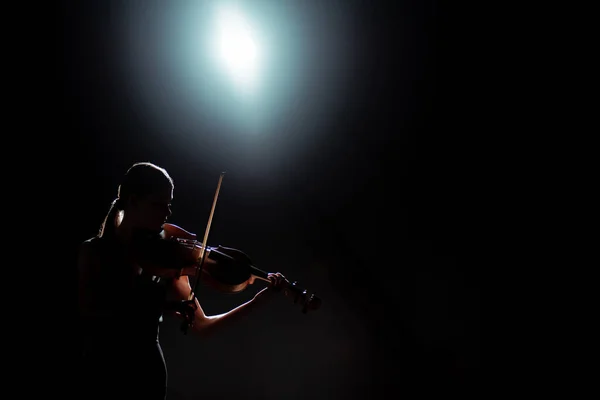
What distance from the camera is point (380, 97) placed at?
7.41 ft

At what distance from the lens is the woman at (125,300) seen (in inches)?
37.4

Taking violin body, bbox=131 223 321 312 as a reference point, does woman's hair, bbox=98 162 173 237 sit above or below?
above

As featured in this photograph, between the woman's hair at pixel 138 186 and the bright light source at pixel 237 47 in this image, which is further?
the bright light source at pixel 237 47

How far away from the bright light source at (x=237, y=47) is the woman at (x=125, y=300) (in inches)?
45.1

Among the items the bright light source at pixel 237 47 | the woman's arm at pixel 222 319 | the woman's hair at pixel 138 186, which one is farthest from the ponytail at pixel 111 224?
the bright light source at pixel 237 47

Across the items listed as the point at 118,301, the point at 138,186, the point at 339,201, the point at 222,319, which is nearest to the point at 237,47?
the point at 339,201

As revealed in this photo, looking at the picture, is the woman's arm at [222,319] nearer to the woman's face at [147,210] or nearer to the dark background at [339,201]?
the woman's face at [147,210]

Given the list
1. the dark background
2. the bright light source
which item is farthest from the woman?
the bright light source

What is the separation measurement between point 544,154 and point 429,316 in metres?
0.94

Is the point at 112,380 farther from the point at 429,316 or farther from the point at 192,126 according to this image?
the point at 429,316

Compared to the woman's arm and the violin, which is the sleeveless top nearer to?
the violin

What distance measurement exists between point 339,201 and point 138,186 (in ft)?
4.36

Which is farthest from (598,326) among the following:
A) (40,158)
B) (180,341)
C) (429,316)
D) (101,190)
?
(40,158)

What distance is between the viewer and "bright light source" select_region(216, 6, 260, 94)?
2.04m
